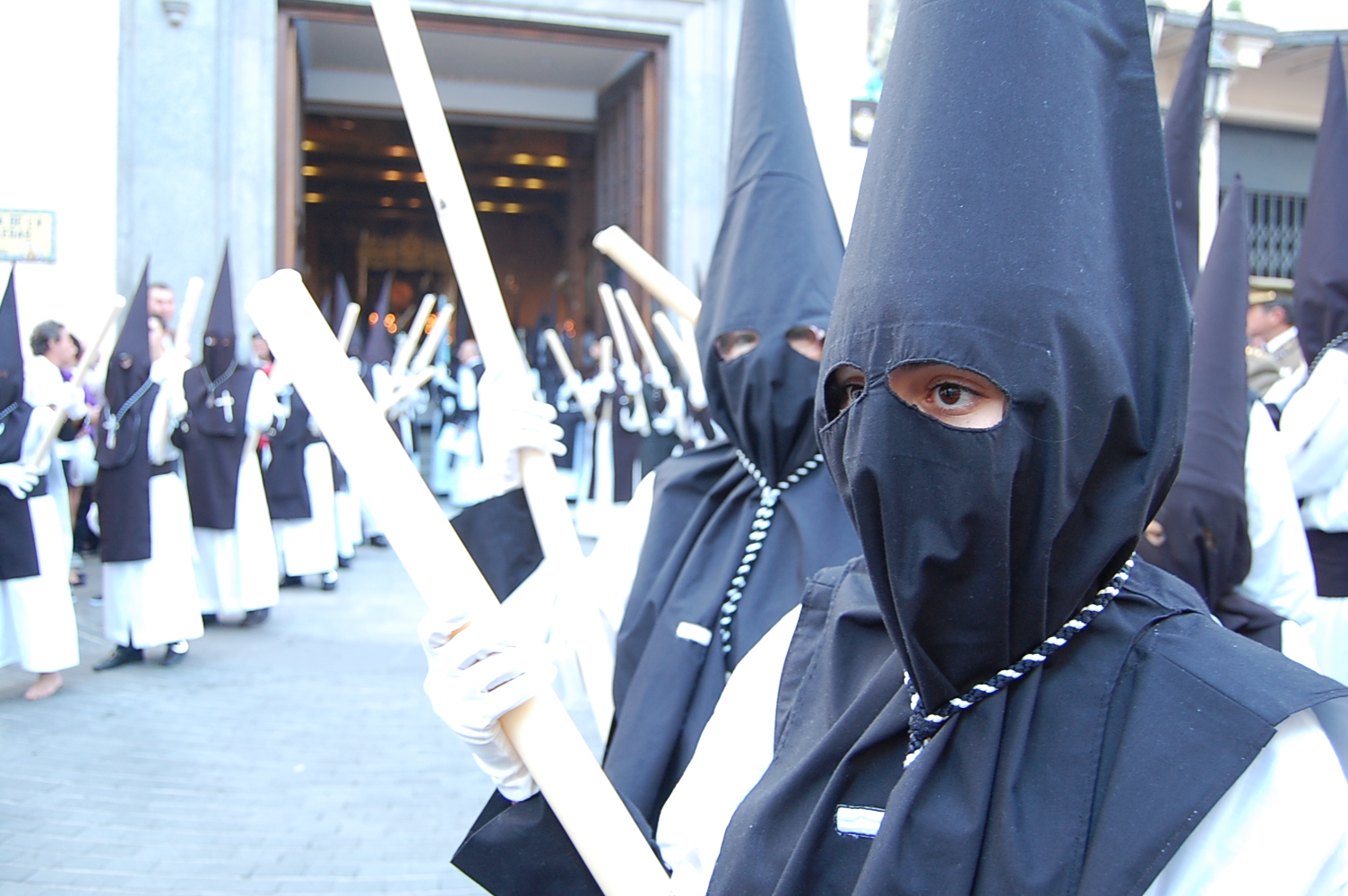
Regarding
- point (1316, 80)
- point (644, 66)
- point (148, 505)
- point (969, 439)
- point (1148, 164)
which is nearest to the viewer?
point (969, 439)

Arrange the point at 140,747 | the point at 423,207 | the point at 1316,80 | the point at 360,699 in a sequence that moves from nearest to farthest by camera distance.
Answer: the point at 140,747, the point at 360,699, the point at 1316,80, the point at 423,207

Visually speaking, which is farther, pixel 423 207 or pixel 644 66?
pixel 423 207

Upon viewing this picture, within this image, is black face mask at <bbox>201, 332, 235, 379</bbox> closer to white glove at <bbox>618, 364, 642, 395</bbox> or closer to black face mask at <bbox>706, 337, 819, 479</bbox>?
white glove at <bbox>618, 364, 642, 395</bbox>

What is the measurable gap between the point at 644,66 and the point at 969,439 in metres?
11.1

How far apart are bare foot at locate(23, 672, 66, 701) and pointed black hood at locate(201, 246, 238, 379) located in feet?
6.50

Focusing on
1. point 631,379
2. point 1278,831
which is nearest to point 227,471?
point 631,379

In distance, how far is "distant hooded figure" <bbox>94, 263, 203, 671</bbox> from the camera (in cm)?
587

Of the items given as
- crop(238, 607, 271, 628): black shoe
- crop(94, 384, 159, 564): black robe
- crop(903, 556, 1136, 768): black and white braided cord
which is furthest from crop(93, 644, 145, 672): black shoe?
crop(903, 556, 1136, 768): black and white braided cord

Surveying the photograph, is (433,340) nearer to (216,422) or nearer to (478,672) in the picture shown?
(216,422)

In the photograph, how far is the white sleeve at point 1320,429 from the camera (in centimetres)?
376

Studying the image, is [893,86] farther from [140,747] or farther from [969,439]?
[140,747]

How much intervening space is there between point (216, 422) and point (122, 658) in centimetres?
147

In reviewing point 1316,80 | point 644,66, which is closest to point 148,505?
point 644,66

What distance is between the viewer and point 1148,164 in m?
1.18
